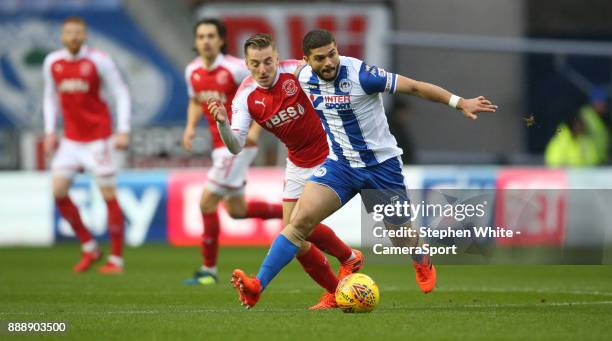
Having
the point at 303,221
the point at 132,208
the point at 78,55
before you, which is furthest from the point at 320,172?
the point at 132,208

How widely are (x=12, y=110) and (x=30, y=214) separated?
6781 mm

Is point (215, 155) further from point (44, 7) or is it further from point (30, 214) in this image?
point (44, 7)

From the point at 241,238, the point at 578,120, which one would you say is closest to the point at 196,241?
the point at 241,238

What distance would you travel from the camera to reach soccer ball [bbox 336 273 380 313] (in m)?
8.93

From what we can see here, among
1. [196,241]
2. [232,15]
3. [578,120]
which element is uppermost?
[232,15]

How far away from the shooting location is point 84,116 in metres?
13.6

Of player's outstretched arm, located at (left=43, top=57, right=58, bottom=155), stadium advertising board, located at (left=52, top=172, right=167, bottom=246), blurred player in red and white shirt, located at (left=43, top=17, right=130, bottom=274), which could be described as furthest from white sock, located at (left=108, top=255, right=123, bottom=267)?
stadium advertising board, located at (left=52, top=172, right=167, bottom=246)

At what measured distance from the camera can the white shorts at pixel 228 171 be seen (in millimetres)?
12086

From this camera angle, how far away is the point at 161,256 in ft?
53.5

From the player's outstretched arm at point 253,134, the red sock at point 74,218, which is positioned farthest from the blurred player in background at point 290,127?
the red sock at point 74,218

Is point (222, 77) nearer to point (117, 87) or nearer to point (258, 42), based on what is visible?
point (117, 87)

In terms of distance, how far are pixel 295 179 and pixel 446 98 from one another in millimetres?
1523

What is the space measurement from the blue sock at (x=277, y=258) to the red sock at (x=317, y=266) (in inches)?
28.0

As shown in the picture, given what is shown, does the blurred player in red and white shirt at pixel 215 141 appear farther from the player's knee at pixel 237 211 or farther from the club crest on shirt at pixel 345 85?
the club crest on shirt at pixel 345 85
